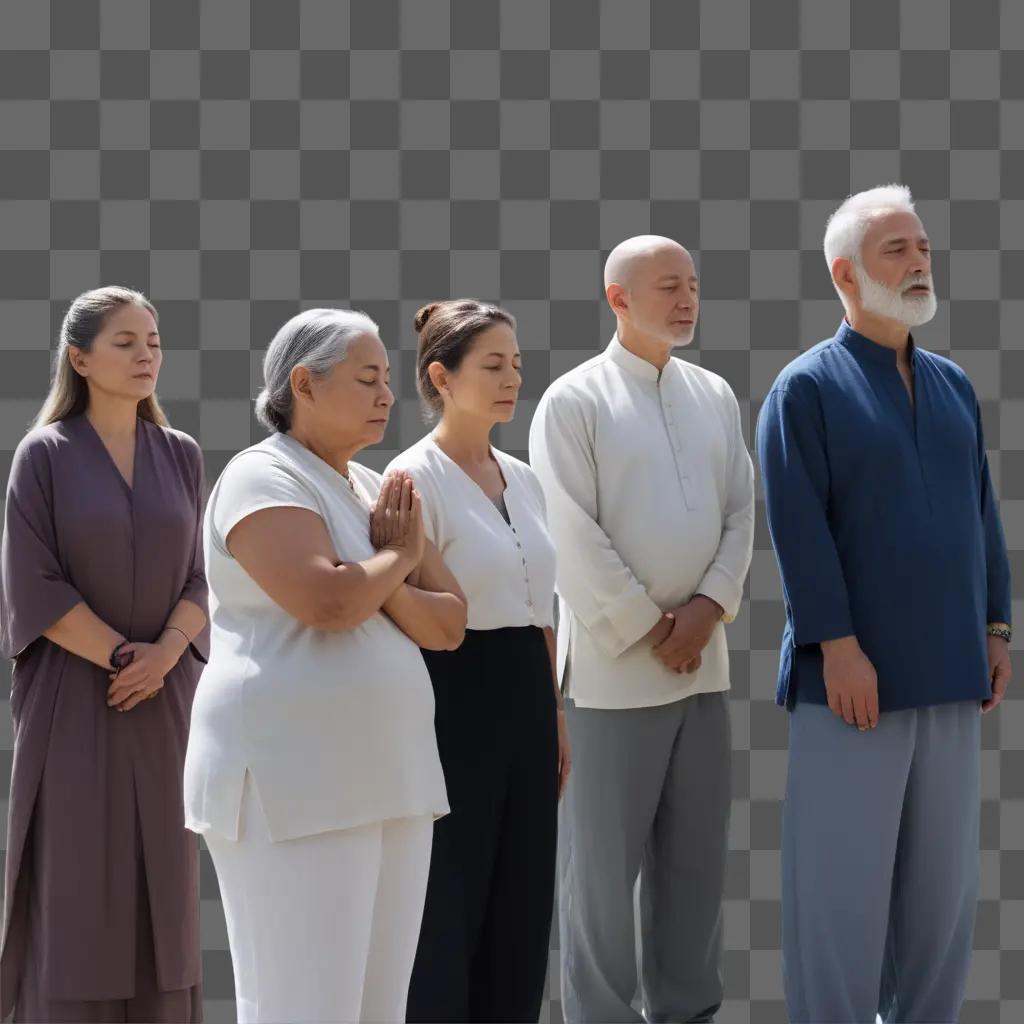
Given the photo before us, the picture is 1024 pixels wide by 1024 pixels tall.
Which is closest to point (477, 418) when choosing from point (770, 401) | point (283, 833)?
point (770, 401)

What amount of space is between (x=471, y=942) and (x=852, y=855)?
1.01 m

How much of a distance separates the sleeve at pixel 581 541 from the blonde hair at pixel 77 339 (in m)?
1.17

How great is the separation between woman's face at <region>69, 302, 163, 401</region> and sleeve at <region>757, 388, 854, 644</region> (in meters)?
1.69

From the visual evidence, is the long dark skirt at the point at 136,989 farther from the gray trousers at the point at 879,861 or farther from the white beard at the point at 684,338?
the white beard at the point at 684,338

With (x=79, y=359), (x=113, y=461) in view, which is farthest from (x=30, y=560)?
(x=79, y=359)

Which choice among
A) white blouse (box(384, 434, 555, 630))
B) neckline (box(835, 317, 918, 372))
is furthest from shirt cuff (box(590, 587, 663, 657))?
neckline (box(835, 317, 918, 372))

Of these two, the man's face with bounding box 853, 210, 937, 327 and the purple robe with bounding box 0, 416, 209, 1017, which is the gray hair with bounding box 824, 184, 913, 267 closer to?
the man's face with bounding box 853, 210, 937, 327

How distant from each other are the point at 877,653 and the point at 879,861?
1.76 ft

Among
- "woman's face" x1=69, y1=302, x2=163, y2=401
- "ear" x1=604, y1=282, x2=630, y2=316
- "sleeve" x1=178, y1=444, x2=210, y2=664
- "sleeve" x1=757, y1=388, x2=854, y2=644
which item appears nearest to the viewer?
"sleeve" x1=757, y1=388, x2=854, y2=644

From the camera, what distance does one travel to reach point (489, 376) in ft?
14.8

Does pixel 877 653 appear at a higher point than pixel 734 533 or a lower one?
lower

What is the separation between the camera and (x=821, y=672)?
454 centimetres

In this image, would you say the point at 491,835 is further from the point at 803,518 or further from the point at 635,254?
the point at 635,254

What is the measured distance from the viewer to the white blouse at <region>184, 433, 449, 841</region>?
355 cm
